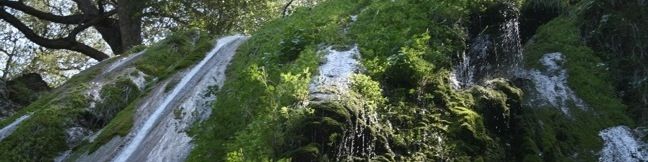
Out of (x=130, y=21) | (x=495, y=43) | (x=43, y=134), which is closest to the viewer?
(x=495, y=43)

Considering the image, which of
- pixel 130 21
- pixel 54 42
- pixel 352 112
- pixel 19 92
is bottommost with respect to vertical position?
pixel 352 112

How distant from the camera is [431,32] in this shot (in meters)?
9.66

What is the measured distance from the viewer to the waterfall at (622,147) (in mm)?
8258

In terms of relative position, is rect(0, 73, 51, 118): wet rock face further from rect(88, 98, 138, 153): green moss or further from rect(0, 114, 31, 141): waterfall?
rect(88, 98, 138, 153): green moss

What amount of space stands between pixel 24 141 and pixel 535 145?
8.59 meters

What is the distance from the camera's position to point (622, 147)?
8352 millimetres

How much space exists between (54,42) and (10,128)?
13673mm

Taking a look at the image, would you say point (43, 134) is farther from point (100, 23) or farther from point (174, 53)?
point (100, 23)

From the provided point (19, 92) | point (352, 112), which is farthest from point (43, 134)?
point (19, 92)

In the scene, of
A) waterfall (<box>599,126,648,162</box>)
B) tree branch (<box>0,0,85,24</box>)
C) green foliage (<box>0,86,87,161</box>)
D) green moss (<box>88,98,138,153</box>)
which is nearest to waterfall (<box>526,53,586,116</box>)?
waterfall (<box>599,126,648,162</box>)

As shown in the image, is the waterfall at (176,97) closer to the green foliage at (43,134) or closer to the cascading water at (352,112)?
the green foliage at (43,134)

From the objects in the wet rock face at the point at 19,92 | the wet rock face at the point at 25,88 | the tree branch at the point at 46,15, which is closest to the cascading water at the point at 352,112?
the wet rock face at the point at 19,92

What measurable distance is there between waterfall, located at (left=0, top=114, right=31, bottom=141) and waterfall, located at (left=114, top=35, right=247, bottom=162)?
8.88ft

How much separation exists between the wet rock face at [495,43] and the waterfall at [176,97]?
4.56 meters
